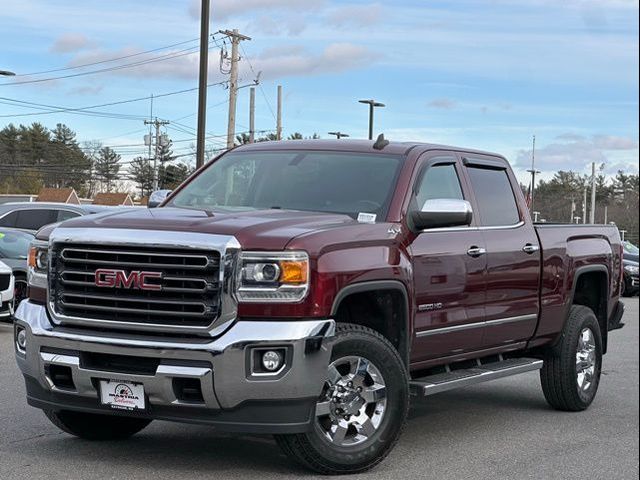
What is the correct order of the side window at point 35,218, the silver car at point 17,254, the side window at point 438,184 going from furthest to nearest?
the side window at point 35,218 < the silver car at point 17,254 < the side window at point 438,184

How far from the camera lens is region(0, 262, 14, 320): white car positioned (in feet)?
39.9

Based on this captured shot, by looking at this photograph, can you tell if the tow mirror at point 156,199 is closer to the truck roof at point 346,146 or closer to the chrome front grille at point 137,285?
the truck roof at point 346,146

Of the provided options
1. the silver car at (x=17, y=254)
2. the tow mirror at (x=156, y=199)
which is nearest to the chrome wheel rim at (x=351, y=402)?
the tow mirror at (x=156, y=199)

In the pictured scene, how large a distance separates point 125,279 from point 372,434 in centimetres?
171

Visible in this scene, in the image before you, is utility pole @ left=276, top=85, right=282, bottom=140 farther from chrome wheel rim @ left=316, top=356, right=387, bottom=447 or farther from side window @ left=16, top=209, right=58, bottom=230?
chrome wheel rim @ left=316, top=356, right=387, bottom=447

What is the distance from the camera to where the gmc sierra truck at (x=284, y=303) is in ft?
17.3

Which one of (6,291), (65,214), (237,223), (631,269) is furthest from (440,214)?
(631,269)

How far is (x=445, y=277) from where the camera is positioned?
21.2ft

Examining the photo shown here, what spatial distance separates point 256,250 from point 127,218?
37.6 inches

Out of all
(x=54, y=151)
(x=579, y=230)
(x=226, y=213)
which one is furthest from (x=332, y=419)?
(x=54, y=151)

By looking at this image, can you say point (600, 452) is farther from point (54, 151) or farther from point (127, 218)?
point (54, 151)

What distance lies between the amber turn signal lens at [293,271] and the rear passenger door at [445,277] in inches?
42.1

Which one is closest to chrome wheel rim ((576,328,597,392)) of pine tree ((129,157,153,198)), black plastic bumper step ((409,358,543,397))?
black plastic bumper step ((409,358,543,397))

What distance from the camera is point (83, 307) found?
559cm
